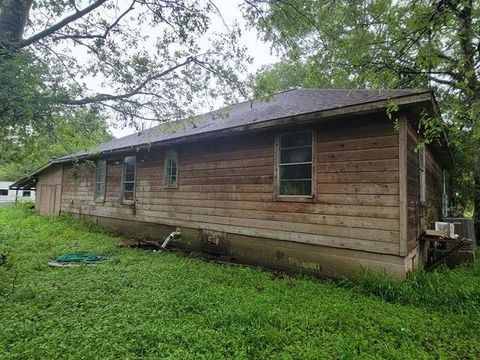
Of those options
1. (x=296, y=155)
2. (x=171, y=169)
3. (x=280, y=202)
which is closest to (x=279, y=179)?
(x=280, y=202)

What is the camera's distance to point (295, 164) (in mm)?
5898

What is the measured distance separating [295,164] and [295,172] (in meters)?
0.17

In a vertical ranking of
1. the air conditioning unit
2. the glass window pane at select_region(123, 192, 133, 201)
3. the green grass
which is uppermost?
the glass window pane at select_region(123, 192, 133, 201)

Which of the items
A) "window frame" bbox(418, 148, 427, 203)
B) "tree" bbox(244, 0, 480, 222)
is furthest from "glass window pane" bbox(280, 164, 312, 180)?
"window frame" bbox(418, 148, 427, 203)

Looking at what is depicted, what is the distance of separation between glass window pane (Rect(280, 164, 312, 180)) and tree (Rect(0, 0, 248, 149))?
1987 mm

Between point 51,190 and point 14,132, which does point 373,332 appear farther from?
point 51,190

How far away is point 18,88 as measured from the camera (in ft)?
11.2

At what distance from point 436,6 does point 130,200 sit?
9839 mm

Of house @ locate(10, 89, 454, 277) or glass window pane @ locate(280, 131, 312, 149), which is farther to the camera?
glass window pane @ locate(280, 131, 312, 149)

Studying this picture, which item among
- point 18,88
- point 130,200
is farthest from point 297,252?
point 130,200

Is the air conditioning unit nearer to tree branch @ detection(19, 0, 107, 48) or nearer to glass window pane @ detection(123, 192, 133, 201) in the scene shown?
tree branch @ detection(19, 0, 107, 48)

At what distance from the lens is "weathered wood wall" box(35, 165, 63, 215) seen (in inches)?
596

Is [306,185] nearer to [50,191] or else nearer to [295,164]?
[295,164]

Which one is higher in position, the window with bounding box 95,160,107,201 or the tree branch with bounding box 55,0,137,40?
the tree branch with bounding box 55,0,137,40
